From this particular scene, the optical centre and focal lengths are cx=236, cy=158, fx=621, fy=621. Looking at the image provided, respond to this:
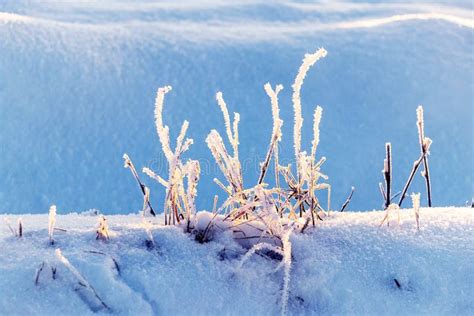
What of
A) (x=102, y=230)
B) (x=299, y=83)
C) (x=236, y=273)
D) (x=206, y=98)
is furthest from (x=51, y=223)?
(x=206, y=98)

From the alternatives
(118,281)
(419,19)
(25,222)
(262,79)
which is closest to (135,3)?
(262,79)

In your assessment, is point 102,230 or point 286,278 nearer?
point 286,278

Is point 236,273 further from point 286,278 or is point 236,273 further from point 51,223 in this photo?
point 51,223

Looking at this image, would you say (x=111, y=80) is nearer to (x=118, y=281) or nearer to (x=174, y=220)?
(x=174, y=220)

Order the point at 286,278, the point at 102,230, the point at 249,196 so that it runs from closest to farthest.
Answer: the point at 286,278
the point at 102,230
the point at 249,196

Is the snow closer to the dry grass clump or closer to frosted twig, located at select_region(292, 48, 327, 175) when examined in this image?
the dry grass clump

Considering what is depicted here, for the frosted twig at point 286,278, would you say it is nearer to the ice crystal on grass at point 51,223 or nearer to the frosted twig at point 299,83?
the frosted twig at point 299,83
